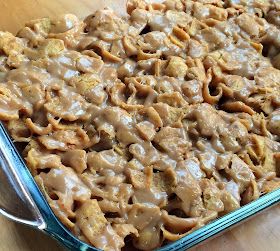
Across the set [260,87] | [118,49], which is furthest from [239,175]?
[118,49]

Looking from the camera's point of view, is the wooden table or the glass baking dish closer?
the glass baking dish

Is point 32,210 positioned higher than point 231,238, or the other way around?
point 32,210

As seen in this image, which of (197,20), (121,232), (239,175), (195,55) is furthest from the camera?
(197,20)

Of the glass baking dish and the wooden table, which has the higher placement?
the glass baking dish

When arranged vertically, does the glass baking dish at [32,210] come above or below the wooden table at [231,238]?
above

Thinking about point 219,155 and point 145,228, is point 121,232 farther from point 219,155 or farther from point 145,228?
point 219,155

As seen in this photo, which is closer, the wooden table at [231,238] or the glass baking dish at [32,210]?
the glass baking dish at [32,210]

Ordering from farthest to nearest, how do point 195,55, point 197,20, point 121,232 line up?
point 197,20 → point 195,55 → point 121,232

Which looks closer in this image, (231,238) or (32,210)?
(32,210)
